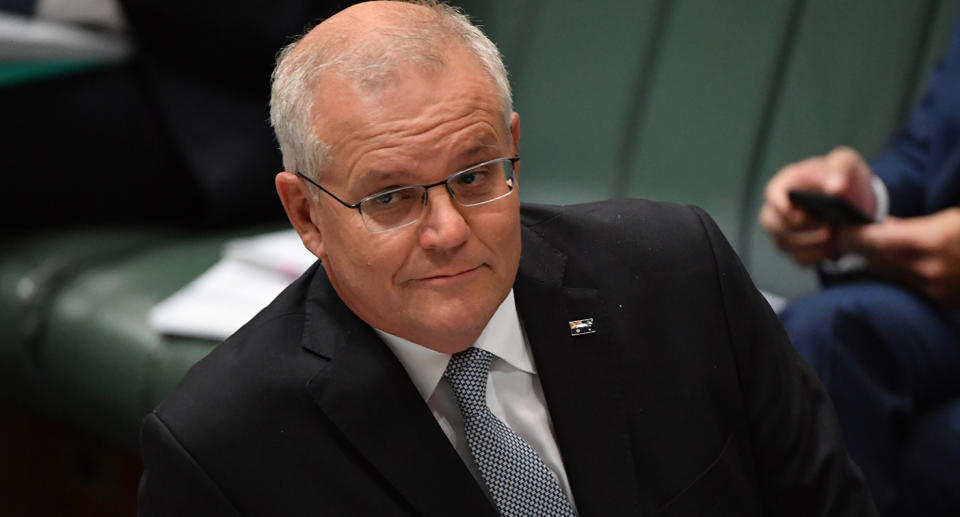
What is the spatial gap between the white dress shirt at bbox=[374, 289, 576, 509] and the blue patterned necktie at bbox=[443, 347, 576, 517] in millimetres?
14

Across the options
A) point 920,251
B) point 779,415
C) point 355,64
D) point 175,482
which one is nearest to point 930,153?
point 920,251

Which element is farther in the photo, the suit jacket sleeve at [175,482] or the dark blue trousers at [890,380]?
the dark blue trousers at [890,380]

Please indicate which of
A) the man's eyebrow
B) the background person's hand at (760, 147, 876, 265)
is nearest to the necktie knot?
the man's eyebrow

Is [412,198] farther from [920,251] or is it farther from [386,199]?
[920,251]

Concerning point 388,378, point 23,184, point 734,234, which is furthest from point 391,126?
point 23,184

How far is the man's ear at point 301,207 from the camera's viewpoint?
3.38ft

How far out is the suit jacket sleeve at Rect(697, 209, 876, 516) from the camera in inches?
45.1

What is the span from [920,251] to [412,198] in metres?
0.97

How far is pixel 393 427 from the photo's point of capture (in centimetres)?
104

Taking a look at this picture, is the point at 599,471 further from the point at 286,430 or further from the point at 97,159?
the point at 97,159

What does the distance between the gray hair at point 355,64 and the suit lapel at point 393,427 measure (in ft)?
0.60

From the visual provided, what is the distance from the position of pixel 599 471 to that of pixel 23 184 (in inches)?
66.4

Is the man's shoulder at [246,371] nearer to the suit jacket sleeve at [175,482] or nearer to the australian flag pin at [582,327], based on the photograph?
the suit jacket sleeve at [175,482]

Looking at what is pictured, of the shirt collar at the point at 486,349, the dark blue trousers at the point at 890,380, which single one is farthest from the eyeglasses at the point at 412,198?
the dark blue trousers at the point at 890,380
